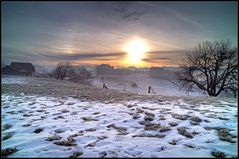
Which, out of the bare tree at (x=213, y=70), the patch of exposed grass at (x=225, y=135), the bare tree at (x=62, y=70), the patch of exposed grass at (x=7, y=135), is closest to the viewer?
the patch of exposed grass at (x=225, y=135)

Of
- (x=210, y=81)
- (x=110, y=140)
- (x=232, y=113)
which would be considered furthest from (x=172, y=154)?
(x=210, y=81)

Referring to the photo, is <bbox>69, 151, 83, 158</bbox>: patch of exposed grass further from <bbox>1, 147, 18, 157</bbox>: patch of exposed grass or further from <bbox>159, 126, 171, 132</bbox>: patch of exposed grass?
<bbox>159, 126, 171, 132</bbox>: patch of exposed grass

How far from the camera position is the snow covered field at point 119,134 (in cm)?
388

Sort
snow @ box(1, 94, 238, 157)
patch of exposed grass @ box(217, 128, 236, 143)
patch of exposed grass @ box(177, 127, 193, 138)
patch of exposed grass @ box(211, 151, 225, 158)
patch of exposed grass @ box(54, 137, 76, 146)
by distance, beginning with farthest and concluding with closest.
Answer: patch of exposed grass @ box(177, 127, 193, 138) < patch of exposed grass @ box(217, 128, 236, 143) < patch of exposed grass @ box(54, 137, 76, 146) < snow @ box(1, 94, 238, 157) < patch of exposed grass @ box(211, 151, 225, 158)

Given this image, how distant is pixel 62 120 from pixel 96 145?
2.71m

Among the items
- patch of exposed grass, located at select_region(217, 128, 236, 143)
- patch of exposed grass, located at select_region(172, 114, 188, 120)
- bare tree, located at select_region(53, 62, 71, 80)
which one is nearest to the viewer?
patch of exposed grass, located at select_region(217, 128, 236, 143)

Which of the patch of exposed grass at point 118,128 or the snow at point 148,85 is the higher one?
the patch of exposed grass at point 118,128

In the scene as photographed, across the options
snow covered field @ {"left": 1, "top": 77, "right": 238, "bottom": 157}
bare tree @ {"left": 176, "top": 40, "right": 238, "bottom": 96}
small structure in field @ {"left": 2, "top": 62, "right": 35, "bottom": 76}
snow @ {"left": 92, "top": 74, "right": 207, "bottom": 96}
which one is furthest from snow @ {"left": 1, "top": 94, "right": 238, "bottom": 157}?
small structure in field @ {"left": 2, "top": 62, "right": 35, "bottom": 76}

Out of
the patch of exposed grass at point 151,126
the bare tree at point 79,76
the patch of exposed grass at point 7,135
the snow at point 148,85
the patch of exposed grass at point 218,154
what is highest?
the bare tree at point 79,76

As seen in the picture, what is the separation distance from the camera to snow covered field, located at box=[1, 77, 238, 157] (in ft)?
12.7

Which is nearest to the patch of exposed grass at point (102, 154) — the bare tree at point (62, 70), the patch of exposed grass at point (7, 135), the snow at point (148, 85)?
the patch of exposed grass at point (7, 135)

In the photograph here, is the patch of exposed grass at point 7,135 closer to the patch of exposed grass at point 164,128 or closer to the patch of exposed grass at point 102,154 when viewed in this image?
the patch of exposed grass at point 102,154

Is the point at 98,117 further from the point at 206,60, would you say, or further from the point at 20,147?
the point at 206,60

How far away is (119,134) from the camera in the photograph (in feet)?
16.1
